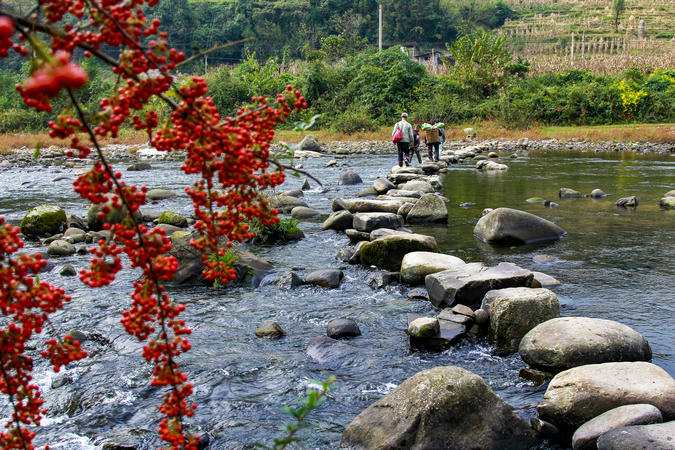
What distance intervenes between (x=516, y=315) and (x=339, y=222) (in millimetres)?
6873

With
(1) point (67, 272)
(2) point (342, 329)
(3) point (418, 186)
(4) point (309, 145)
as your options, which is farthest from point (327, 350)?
(4) point (309, 145)

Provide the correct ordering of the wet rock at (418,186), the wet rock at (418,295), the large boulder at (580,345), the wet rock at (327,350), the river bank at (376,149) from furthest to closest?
the river bank at (376,149) → the wet rock at (418,186) → the wet rock at (418,295) → the wet rock at (327,350) → the large boulder at (580,345)

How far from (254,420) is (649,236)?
971 centimetres

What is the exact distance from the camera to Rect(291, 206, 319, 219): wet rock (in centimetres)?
1491

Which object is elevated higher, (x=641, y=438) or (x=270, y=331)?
(x=641, y=438)

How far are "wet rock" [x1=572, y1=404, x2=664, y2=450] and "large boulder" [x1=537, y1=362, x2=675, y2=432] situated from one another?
0.73 feet

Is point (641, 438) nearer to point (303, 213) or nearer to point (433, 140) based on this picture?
point (303, 213)

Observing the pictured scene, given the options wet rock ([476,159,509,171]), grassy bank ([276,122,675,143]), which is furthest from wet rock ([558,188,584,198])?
grassy bank ([276,122,675,143])

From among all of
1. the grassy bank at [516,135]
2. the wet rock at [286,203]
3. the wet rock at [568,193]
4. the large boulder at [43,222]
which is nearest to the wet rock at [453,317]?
the wet rock at [286,203]

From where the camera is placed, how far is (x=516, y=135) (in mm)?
38594

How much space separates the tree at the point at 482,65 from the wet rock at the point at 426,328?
4329 cm

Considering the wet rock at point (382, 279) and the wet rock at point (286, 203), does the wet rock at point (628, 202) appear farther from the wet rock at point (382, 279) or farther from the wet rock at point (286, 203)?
the wet rock at point (382, 279)

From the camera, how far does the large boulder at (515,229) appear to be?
1171 centimetres

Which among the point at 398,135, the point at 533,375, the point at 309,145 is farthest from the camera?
the point at 309,145
